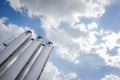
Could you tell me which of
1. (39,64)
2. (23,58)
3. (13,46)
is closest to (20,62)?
(23,58)

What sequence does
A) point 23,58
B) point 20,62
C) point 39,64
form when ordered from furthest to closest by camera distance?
point 39,64 → point 23,58 → point 20,62

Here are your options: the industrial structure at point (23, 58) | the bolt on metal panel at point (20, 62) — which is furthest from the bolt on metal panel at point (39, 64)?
the bolt on metal panel at point (20, 62)

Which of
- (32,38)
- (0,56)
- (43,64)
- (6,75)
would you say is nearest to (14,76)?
(6,75)

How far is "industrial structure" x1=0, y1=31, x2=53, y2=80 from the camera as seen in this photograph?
1730cm

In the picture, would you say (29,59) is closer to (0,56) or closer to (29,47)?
(29,47)

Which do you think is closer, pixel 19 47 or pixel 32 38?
pixel 19 47

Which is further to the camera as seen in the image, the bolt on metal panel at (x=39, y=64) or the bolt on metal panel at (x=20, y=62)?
the bolt on metal panel at (x=39, y=64)

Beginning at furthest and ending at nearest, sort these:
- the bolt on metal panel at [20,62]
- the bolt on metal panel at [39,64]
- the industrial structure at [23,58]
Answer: the bolt on metal panel at [39,64] → the industrial structure at [23,58] → the bolt on metal panel at [20,62]

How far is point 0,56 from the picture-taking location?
57.8 ft

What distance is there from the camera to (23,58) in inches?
777

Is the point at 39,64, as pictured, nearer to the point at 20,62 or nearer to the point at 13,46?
the point at 20,62

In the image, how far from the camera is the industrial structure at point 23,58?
681 inches

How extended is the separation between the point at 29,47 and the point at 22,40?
3.26 ft

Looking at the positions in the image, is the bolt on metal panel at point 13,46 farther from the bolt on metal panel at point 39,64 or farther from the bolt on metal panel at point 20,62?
the bolt on metal panel at point 39,64
